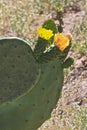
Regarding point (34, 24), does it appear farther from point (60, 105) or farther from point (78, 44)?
point (60, 105)

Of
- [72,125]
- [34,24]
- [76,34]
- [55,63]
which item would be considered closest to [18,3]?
[34,24]

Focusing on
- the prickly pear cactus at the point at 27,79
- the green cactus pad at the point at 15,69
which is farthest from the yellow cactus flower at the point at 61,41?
the green cactus pad at the point at 15,69

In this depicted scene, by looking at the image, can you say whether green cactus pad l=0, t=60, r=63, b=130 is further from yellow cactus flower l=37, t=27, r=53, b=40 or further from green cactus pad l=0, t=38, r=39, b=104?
yellow cactus flower l=37, t=27, r=53, b=40

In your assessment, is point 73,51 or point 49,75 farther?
point 73,51

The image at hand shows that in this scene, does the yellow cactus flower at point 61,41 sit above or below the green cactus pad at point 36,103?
above

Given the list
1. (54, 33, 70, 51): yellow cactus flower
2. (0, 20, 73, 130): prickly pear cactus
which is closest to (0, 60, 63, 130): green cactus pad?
(0, 20, 73, 130): prickly pear cactus

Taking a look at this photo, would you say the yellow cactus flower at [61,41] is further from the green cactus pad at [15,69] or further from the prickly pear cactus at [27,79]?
the green cactus pad at [15,69]

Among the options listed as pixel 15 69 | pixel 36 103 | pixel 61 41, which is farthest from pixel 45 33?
pixel 36 103
